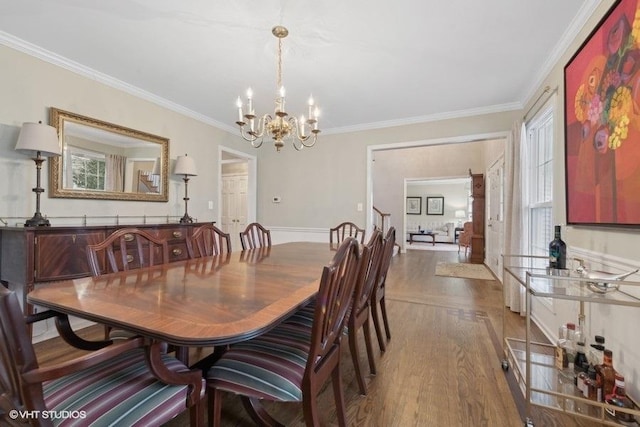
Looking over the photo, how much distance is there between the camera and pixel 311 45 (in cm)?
229

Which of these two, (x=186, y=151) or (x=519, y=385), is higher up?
(x=186, y=151)

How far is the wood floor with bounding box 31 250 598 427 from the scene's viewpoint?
148 centimetres

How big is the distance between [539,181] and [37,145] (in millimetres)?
4454

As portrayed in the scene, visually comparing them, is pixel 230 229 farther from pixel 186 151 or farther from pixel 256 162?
pixel 186 151

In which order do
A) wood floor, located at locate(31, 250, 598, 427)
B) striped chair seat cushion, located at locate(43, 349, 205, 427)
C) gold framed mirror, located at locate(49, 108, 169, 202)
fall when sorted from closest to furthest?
striped chair seat cushion, located at locate(43, 349, 205, 427) → wood floor, located at locate(31, 250, 598, 427) → gold framed mirror, located at locate(49, 108, 169, 202)

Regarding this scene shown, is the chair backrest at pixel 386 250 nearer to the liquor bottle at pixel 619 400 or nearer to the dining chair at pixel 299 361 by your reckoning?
the dining chair at pixel 299 361

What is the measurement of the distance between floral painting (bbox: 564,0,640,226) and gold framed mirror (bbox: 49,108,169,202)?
12.8 feet

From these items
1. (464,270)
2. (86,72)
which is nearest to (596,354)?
(464,270)

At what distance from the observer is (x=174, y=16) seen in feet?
6.47

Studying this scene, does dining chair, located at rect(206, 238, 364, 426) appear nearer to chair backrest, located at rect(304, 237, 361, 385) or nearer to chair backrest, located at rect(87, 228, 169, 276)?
chair backrest, located at rect(304, 237, 361, 385)

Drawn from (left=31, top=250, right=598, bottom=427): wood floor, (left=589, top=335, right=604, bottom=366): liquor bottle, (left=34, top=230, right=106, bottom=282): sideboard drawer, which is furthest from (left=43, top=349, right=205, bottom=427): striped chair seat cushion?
(left=589, top=335, right=604, bottom=366): liquor bottle

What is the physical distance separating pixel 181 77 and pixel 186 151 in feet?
3.68

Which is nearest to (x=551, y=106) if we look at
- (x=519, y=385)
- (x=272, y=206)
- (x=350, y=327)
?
(x=519, y=385)

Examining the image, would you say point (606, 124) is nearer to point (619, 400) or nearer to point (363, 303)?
point (619, 400)
